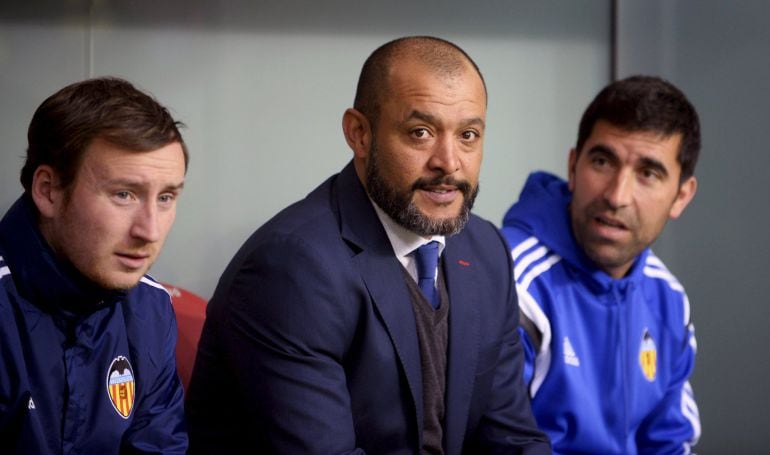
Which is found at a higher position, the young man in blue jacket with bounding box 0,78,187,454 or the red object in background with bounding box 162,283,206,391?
the young man in blue jacket with bounding box 0,78,187,454

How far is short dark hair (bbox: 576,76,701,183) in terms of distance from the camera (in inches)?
102

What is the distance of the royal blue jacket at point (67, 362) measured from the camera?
6.03 ft

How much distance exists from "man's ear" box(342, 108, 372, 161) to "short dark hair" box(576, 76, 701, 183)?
0.73 m

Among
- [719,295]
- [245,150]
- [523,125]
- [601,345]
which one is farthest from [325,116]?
[719,295]

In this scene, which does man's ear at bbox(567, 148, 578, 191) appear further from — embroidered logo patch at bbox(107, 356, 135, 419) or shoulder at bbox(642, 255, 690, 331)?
embroidered logo patch at bbox(107, 356, 135, 419)

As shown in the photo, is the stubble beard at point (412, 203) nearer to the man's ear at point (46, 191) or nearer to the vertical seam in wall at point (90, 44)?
the man's ear at point (46, 191)

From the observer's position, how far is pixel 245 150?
3.19m

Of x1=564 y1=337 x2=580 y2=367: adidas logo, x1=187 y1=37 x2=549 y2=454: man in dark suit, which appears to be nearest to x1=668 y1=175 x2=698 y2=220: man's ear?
x1=564 y1=337 x2=580 y2=367: adidas logo

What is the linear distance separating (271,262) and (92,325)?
12.8 inches

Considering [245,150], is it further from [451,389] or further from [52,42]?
[451,389]

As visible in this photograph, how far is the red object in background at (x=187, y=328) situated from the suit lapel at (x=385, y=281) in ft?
2.28

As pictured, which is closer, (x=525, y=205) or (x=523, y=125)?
(x=525, y=205)

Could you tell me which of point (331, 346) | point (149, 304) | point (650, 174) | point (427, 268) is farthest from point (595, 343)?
point (149, 304)

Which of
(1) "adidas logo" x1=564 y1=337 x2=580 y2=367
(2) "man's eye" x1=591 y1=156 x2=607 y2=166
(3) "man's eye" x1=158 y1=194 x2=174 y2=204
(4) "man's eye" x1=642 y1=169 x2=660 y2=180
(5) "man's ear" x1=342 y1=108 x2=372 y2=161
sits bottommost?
(1) "adidas logo" x1=564 y1=337 x2=580 y2=367
